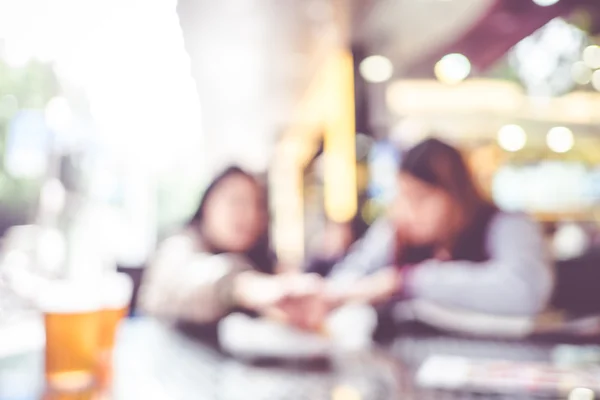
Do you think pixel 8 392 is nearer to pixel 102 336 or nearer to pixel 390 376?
pixel 102 336

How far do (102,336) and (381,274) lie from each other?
3.33 ft

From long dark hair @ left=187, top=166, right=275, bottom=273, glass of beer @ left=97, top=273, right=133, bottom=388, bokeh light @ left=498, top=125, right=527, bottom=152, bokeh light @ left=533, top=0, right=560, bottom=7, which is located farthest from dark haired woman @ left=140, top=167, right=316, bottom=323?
bokeh light @ left=533, top=0, right=560, bottom=7

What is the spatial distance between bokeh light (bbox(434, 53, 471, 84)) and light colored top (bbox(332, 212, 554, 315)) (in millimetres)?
459

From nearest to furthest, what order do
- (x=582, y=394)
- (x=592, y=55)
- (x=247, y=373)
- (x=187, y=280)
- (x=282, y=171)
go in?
1. (x=582, y=394)
2. (x=247, y=373)
3. (x=187, y=280)
4. (x=282, y=171)
5. (x=592, y=55)

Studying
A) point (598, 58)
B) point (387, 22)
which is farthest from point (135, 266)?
point (598, 58)

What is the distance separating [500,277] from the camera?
63.7 inches

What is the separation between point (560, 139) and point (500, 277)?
46cm

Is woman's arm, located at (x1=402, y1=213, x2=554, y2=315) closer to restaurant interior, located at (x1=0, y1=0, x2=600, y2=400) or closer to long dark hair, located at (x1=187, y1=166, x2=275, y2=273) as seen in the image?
restaurant interior, located at (x1=0, y1=0, x2=600, y2=400)

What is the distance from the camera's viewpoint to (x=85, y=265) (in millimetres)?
1348

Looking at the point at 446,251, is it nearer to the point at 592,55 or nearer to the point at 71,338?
the point at 592,55

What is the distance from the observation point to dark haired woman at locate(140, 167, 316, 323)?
1435mm

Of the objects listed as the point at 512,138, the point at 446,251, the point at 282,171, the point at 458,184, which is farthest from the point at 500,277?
the point at 282,171

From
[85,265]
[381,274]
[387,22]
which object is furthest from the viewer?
[387,22]

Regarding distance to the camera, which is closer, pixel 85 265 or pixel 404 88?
pixel 85 265
